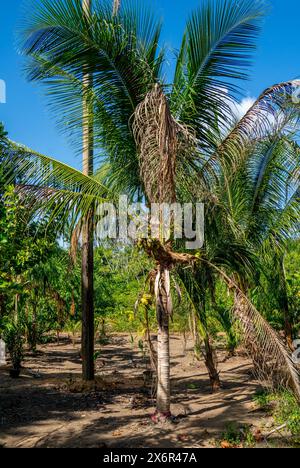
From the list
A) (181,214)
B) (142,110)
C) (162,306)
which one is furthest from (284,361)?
(142,110)

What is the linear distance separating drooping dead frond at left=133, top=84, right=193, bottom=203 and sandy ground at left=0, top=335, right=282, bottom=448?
8.97ft

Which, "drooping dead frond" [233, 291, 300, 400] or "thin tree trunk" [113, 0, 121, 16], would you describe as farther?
"thin tree trunk" [113, 0, 121, 16]

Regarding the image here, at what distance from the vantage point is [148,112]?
5293 millimetres

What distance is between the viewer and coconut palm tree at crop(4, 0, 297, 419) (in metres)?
5.23

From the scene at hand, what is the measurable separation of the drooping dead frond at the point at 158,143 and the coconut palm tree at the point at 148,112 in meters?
0.01

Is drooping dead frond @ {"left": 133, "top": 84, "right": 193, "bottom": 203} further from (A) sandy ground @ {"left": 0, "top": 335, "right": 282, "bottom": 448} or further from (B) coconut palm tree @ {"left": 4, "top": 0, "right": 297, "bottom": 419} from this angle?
(A) sandy ground @ {"left": 0, "top": 335, "right": 282, "bottom": 448}

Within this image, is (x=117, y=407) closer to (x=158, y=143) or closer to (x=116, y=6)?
(x=158, y=143)

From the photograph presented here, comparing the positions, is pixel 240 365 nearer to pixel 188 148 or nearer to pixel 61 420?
pixel 61 420

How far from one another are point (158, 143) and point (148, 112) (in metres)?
0.43

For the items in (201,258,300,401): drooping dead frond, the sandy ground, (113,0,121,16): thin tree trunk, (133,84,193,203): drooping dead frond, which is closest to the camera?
(201,258,300,401): drooping dead frond

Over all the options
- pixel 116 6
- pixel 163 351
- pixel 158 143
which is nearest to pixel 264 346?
pixel 163 351

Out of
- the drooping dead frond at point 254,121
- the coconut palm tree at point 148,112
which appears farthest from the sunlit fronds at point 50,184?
the drooping dead frond at point 254,121

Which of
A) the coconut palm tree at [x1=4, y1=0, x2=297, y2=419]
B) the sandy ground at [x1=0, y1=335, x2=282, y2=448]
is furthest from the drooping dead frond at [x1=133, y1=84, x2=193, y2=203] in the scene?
the sandy ground at [x1=0, y1=335, x2=282, y2=448]
